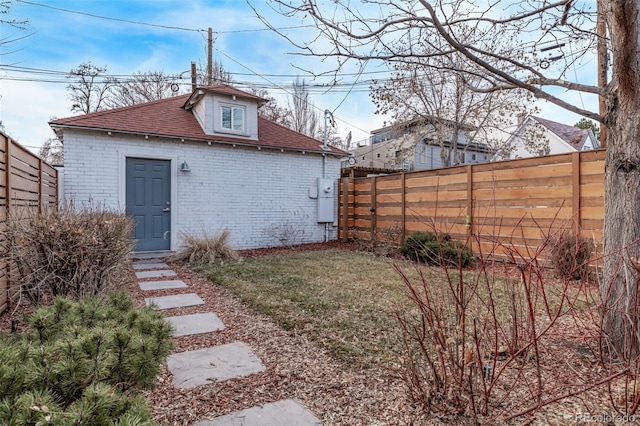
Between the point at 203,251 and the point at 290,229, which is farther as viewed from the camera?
the point at 290,229

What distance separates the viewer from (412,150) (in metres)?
14.0

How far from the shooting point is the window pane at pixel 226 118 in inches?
335

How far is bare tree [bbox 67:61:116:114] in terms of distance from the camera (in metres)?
13.3

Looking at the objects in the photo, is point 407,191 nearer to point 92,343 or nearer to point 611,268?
point 611,268

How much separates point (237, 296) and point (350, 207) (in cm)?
602

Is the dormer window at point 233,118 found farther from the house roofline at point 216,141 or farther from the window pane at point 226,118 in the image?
the house roofline at point 216,141

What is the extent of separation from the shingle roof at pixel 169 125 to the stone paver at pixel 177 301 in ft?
14.9

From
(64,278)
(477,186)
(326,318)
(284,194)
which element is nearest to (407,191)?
(477,186)

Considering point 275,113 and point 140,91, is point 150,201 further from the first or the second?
point 275,113

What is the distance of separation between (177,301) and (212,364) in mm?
1870

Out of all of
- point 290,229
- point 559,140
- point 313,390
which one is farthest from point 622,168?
point 559,140

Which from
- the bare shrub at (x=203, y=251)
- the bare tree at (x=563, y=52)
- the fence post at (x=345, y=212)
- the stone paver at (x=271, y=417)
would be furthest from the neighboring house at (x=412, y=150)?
the stone paver at (x=271, y=417)

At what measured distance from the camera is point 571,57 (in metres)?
2.94

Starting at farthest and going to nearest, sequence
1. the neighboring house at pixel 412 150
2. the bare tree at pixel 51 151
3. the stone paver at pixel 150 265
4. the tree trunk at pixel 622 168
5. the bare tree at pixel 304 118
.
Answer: the bare tree at pixel 304 118 < the bare tree at pixel 51 151 < the neighboring house at pixel 412 150 < the stone paver at pixel 150 265 < the tree trunk at pixel 622 168
